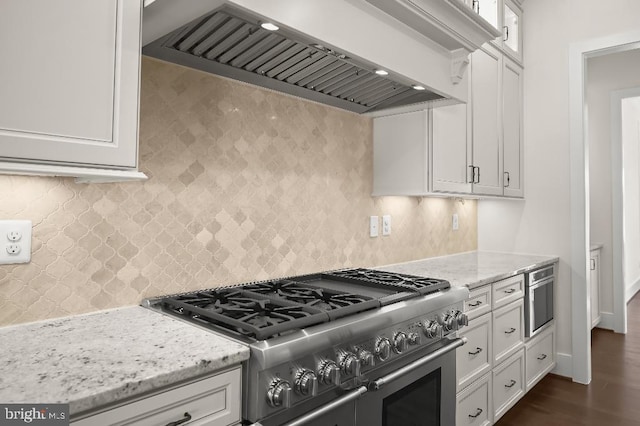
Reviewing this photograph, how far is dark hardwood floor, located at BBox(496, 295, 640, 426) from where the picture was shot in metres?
2.62

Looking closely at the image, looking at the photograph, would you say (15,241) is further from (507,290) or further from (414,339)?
(507,290)

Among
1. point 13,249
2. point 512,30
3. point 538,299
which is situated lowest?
point 538,299

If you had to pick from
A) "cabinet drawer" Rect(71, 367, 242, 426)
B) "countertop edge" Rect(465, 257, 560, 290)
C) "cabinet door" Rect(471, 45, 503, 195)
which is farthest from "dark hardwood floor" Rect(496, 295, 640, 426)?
"cabinet drawer" Rect(71, 367, 242, 426)

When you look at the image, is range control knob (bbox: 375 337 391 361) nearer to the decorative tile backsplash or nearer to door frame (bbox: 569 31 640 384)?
the decorative tile backsplash

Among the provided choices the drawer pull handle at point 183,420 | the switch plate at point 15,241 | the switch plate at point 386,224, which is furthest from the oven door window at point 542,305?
the switch plate at point 15,241

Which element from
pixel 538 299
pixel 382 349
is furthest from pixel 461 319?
pixel 538 299

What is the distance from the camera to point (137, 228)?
1.56 metres

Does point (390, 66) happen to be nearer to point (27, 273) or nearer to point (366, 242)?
point (366, 242)

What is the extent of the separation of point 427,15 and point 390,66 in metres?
0.30

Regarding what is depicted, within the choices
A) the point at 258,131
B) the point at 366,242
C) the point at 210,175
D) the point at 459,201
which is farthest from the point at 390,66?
the point at 459,201

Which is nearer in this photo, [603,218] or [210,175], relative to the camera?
[210,175]

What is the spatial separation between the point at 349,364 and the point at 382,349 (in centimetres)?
18

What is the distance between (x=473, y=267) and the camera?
2.68m

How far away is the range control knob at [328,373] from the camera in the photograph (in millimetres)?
1247
